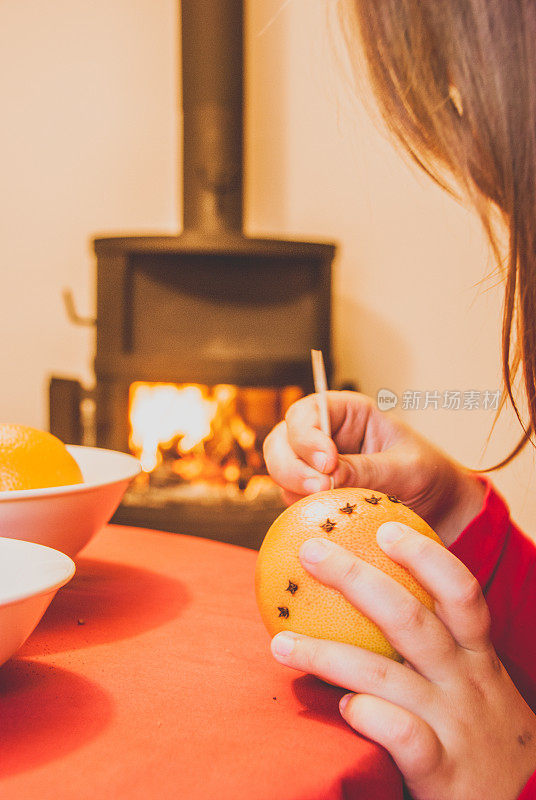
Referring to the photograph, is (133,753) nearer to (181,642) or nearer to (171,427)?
(181,642)

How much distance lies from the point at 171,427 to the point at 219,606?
1.59 metres

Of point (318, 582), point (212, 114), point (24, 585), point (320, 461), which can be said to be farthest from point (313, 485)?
point (212, 114)

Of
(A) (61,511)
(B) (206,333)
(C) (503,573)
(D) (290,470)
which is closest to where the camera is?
(A) (61,511)

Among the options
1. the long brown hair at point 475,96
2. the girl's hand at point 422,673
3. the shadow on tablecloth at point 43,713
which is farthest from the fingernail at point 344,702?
the long brown hair at point 475,96

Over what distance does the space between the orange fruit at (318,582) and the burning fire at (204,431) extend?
5.39 feet

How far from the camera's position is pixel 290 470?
656 mm

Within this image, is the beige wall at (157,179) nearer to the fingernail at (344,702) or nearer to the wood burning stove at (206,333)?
the wood burning stove at (206,333)

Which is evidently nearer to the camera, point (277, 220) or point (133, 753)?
point (133, 753)

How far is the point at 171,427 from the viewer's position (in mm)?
2189

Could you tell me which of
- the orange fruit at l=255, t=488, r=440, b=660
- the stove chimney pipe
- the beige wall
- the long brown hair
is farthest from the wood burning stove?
the orange fruit at l=255, t=488, r=440, b=660

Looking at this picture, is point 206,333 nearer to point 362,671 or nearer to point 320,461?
point 320,461

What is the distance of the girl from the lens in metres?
0.43

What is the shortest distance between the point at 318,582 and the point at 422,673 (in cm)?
8

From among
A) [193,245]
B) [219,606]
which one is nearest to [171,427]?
[193,245]
